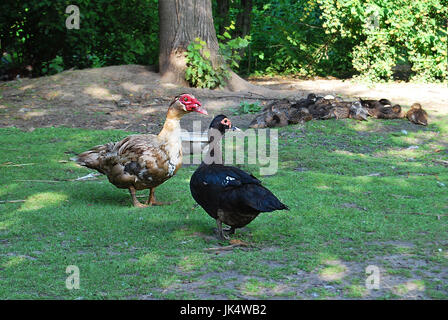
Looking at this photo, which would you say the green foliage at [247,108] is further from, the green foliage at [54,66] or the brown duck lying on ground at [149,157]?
the green foliage at [54,66]

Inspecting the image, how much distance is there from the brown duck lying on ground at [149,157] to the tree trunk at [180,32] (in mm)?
6592

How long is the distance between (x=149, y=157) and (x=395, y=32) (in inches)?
395

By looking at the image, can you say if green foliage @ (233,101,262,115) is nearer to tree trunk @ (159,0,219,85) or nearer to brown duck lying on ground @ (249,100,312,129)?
brown duck lying on ground @ (249,100,312,129)

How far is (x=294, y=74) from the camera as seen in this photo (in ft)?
61.5

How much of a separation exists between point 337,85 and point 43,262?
11.6 m

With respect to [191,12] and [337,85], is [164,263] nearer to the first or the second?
[191,12]

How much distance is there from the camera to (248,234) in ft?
21.3

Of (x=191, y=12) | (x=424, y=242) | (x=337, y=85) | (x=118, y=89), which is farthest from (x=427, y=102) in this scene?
(x=424, y=242)

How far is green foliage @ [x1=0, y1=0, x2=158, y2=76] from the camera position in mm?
15359

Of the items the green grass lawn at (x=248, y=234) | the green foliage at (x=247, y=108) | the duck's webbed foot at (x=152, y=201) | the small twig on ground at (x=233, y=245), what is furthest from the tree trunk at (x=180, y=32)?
the small twig on ground at (x=233, y=245)

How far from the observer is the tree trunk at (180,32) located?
13.8 m

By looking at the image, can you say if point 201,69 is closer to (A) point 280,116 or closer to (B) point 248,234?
(A) point 280,116

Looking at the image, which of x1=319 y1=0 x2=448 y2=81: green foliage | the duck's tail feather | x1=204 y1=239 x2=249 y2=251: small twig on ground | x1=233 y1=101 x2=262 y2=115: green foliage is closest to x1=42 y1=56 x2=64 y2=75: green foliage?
x1=233 y1=101 x2=262 y2=115: green foliage

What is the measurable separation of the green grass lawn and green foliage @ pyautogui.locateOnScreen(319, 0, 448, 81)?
5471 mm
